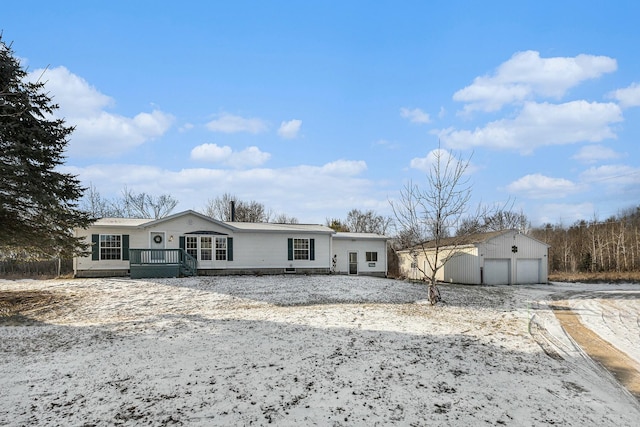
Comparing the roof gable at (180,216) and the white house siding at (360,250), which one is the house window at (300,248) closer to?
the white house siding at (360,250)

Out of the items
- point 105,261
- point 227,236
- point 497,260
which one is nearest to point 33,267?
point 105,261

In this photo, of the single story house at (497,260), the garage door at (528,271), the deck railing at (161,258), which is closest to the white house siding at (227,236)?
the deck railing at (161,258)

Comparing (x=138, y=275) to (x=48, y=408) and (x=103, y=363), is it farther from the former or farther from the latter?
(x=48, y=408)

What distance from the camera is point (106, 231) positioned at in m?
19.2

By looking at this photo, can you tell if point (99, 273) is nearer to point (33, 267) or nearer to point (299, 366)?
point (299, 366)

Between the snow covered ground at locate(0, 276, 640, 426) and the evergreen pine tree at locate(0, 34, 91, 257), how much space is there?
287 centimetres

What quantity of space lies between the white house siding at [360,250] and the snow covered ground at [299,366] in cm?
1301

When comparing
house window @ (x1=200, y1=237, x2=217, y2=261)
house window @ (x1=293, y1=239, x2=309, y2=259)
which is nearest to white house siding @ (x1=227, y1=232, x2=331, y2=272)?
house window @ (x1=293, y1=239, x2=309, y2=259)

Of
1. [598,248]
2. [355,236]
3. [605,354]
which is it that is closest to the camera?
[605,354]

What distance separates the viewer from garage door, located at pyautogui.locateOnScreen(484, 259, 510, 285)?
24.2m

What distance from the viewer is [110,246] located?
1931 centimetres

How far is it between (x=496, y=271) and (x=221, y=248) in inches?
711

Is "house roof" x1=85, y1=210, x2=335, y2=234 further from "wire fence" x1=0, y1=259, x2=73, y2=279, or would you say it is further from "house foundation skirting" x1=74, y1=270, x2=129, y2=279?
"wire fence" x1=0, y1=259, x2=73, y2=279

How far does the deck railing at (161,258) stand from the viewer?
59.2 feet
